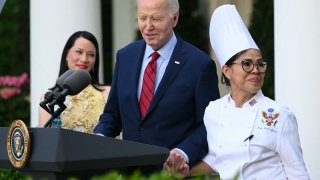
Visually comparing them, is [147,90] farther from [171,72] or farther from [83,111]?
[83,111]

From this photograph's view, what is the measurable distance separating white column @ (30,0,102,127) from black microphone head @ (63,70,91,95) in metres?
4.91

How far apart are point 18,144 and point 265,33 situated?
8295 mm

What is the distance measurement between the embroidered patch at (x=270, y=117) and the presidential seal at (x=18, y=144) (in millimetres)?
1250

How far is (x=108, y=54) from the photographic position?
1505 cm

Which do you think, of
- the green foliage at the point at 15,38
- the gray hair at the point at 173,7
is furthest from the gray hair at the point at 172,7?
the green foliage at the point at 15,38

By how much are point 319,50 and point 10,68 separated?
11751mm

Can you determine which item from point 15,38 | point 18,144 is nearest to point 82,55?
point 18,144

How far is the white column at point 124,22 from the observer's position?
14.6 metres

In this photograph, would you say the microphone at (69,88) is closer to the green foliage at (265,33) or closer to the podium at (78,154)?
the podium at (78,154)

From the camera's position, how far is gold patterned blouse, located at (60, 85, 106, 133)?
727 centimetres

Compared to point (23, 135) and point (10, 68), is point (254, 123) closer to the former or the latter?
point (23, 135)

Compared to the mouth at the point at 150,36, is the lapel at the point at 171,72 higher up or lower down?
lower down

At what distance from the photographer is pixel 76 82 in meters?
4.74

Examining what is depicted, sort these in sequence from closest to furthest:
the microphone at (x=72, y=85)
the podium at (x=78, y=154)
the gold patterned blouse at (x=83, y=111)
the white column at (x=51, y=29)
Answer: the podium at (x=78, y=154)
the microphone at (x=72, y=85)
the gold patterned blouse at (x=83, y=111)
the white column at (x=51, y=29)
